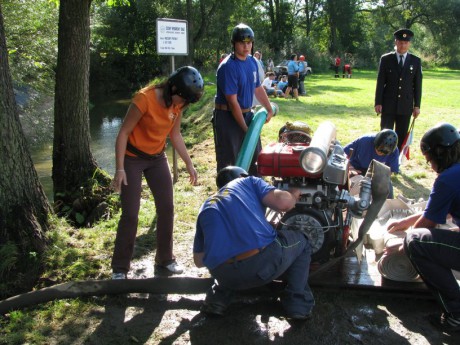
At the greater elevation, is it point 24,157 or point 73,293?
point 24,157

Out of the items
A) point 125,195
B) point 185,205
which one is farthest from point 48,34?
point 125,195

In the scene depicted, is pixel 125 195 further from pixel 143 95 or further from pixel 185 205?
pixel 185 205

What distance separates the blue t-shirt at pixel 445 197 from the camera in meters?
3.24

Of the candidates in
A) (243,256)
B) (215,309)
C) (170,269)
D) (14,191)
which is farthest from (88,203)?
(243,256)

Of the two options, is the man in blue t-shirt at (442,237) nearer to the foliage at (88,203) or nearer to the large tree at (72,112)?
the foliage at (88,203)

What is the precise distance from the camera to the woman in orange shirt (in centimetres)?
370

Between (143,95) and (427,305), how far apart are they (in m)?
2.74

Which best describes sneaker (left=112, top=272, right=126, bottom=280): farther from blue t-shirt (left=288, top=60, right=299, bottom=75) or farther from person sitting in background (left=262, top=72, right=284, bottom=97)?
person sitting in background (left=262, top=72, right=284, bottom=97)

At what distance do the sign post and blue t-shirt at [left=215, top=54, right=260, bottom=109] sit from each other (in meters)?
2.55

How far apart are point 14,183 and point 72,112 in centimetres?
230

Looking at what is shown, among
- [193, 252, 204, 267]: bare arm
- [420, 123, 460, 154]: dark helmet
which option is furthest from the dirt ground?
[420, 123, 460, 154]: dark helmet

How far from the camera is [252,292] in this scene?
3789mm

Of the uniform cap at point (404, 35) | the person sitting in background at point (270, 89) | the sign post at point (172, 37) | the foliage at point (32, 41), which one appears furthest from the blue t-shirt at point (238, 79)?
the person sitting in background at point (270, 89)

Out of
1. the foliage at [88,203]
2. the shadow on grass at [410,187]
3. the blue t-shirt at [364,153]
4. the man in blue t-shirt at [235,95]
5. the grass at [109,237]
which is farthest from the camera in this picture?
A: the shadow on grass at [410,187]
